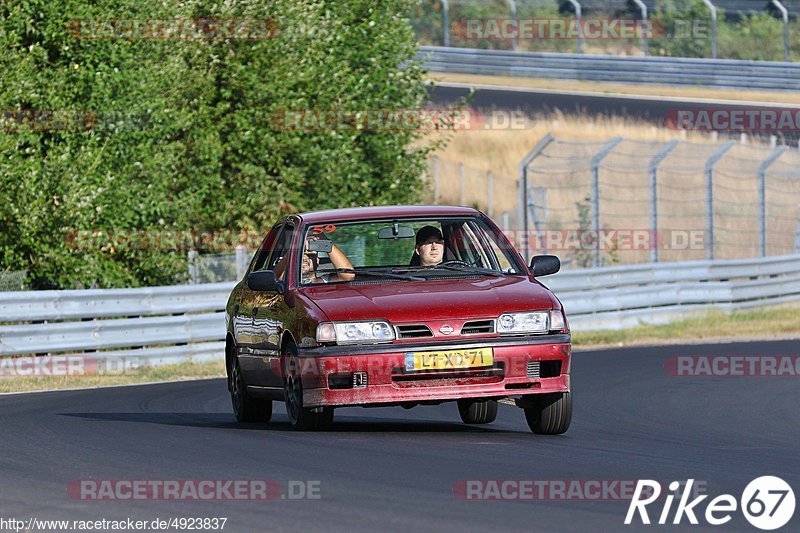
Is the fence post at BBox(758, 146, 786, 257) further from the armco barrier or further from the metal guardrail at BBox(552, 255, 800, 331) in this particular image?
the armco barrier

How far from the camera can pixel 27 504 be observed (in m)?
8.16

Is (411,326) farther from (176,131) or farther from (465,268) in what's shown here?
(176,131)

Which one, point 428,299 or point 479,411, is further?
point 479,411

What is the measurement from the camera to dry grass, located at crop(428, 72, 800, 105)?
47375 millimetres

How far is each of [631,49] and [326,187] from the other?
37.7 meters

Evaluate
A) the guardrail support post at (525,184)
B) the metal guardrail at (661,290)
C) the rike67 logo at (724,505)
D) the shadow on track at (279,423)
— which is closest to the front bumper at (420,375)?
the shadow on track at (279,423)

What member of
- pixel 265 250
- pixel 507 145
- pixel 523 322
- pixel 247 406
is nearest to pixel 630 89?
pixel 507 145

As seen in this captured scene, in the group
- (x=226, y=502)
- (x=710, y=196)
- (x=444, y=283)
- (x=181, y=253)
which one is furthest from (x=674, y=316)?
(x=226, y=502)

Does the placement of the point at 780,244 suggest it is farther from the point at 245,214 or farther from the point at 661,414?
the point at 661,414

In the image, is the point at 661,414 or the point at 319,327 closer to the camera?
the point at 319,327

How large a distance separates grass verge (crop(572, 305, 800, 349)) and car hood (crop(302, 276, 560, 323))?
12922 millimetres

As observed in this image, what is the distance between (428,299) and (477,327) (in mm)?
Result: 384

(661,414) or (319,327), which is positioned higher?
(319,327)

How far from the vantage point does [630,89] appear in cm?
5178
